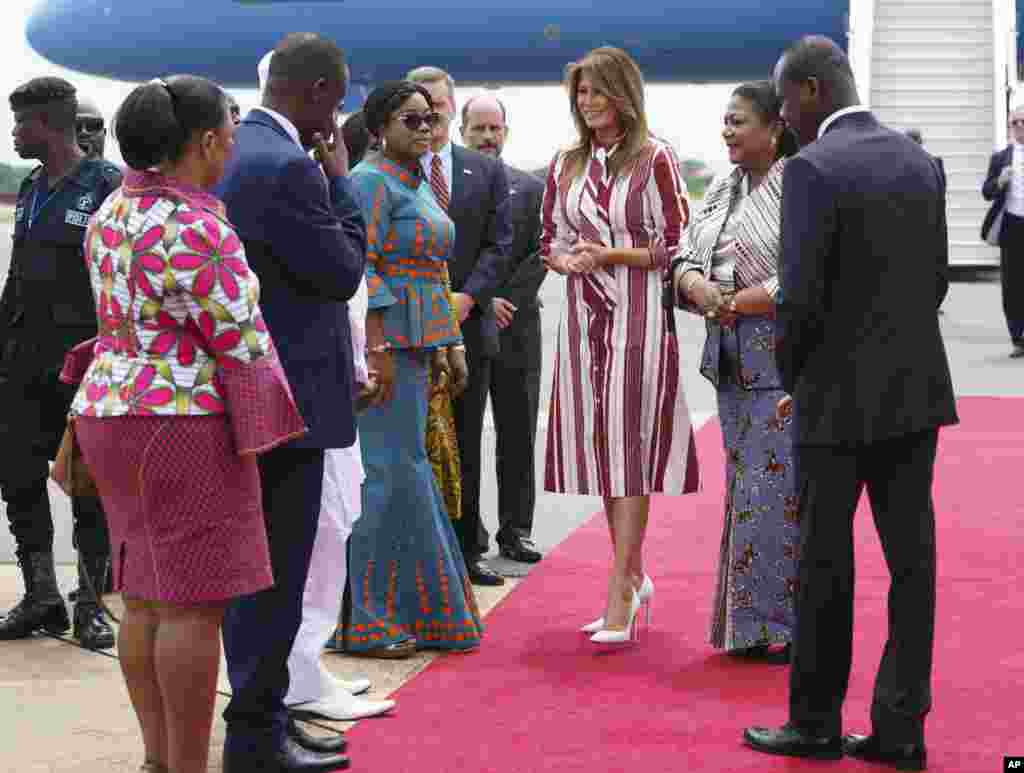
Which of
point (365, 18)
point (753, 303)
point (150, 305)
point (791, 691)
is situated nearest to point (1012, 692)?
point (791, 691)

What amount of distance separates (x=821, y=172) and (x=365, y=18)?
21173 mm

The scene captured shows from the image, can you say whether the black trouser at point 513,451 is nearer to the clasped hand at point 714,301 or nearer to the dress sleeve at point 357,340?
the clasped hand at point 714,301

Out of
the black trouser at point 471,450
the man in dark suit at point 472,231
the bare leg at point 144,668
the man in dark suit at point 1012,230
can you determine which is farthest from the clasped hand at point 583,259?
the man in dark suit at point 1012,230

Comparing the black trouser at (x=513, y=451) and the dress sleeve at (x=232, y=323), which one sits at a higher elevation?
the dress sleeve at (x=232, y=323)

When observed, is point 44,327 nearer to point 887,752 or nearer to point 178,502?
point 178,502

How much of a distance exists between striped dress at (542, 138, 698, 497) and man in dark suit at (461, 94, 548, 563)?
3.49ft

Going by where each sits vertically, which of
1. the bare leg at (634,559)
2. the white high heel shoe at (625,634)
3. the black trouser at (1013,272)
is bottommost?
the black trouser at (1013,272)

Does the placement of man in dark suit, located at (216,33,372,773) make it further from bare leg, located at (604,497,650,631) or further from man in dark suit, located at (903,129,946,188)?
bare leg, located at (604,497,650,631)

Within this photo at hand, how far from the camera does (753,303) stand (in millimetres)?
4156

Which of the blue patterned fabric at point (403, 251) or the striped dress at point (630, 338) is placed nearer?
the blue patterned fabric at point (403, 251)

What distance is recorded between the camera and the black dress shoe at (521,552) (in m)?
5.62

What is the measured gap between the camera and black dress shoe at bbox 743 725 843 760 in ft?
11.3

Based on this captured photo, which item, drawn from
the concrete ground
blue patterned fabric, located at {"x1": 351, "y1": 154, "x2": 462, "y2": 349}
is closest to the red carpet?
the concrete ground

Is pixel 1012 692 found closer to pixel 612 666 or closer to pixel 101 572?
pixel 612 666
